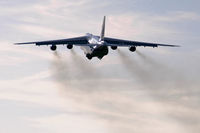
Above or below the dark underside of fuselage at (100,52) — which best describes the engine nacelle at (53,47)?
above

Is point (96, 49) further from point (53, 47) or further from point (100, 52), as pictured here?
point (53, 47)

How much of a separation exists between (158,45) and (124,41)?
6.95 meters

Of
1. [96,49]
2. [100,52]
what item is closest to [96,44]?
[96,49]

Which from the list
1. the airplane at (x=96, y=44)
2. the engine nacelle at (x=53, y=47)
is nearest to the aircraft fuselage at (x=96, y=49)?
the airplane at (x=96, y=44)

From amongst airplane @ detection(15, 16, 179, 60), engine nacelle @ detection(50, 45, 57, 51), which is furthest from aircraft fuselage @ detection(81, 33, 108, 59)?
engine nacelle @ detection(50, 45, 57, 51)

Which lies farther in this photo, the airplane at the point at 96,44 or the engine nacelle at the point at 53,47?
the engine nacelle at the point at 53,47

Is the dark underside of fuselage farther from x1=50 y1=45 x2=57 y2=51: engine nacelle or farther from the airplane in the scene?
x1=50 y1=45 x2=57 y2=51: engine nacelle

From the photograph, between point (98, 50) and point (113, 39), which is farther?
point (113, 39)

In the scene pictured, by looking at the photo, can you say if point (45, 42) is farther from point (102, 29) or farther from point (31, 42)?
point (102, 29)

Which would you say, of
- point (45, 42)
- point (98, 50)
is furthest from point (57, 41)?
point (98, 50)

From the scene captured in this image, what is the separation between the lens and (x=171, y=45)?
351ft

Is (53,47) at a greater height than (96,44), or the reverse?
(53,47)

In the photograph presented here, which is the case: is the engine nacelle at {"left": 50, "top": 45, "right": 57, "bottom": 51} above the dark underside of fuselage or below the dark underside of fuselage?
above

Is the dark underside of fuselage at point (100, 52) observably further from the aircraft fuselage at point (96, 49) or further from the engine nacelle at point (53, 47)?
the engine nacelle at point (53, 47)
